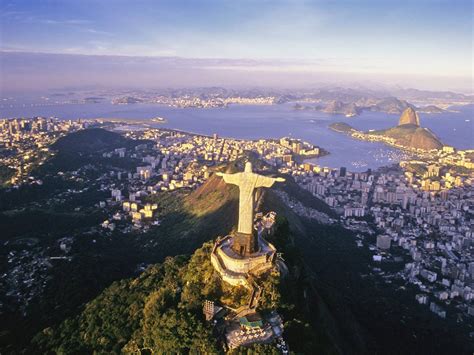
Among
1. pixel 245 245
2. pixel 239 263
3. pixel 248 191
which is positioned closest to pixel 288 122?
pixel 248 191

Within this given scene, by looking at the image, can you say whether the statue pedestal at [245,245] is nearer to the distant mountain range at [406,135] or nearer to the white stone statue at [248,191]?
the white stone statue at [248,191]

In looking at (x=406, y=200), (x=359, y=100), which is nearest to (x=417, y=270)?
(x=406, y=200)

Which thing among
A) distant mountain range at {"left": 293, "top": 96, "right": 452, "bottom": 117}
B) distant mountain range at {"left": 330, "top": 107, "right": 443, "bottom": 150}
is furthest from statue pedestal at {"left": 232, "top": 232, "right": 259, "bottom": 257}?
distant mountain range at {"left": 293, "top": 96, "right": 452, "bottom": 117}

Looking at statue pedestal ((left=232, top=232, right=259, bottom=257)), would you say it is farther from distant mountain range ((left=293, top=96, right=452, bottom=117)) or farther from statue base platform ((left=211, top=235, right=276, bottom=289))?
distant mountain range ((left=293, top=96, right=452, bottom=117))

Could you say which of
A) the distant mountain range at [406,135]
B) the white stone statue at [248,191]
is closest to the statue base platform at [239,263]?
the white stone statue at [248,191]

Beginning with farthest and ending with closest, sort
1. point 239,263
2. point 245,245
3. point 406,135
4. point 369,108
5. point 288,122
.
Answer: point 369,108
point 288,122
point 406,135
point 245,245
point 239,263

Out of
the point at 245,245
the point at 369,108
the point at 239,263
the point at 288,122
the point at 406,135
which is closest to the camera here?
the point at 239,263

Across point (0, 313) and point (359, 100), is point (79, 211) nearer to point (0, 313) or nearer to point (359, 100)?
point (0, 313)

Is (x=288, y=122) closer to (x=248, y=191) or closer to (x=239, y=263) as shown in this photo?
(x=248, y=191)
